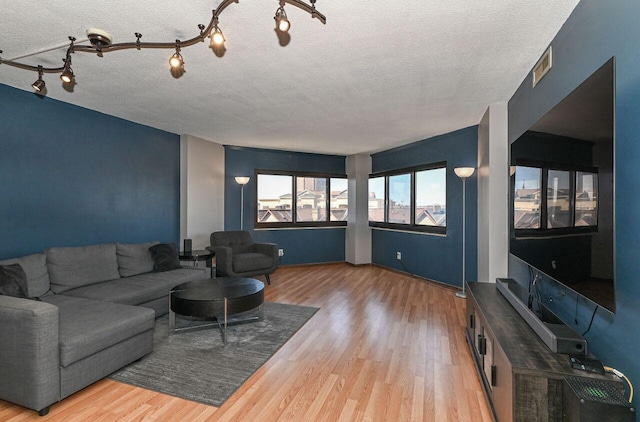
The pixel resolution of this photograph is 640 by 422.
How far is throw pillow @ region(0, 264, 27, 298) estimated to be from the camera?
233 centimetres

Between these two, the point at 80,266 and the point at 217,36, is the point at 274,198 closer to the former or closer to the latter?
the point at 80,266

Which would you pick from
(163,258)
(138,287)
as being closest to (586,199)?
(138,287)

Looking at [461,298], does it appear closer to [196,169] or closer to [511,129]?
[511,129]

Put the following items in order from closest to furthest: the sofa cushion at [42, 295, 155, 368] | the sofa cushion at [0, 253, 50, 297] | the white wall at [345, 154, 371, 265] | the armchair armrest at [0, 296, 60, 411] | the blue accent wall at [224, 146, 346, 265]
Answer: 1. the armchair armrest at [0, 296, 60, 411]
2. the sofa cushion at [42, 295, 155, 368]
3. the sofa cushion at [0, 253, 50, 297]
4. the blue accent wall at [224, 146, 346, 265]
5. the white wall at [345, 154, 371, 265]

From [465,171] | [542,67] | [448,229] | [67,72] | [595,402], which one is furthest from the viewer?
[448,229]

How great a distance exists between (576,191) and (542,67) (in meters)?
1.32

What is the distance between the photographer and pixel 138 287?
318 cm

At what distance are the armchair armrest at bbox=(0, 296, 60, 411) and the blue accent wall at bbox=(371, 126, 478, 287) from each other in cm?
455

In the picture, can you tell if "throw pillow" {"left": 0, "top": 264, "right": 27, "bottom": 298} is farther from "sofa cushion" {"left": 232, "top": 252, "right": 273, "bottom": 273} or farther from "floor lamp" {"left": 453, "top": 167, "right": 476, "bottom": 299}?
"floor lamp" {"left": 453, "top": 167, "right": 476, "bottom": 299}

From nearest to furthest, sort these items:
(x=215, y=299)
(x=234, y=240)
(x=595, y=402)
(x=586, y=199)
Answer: (x=595, y=402) → (x=586, y=199) → (x=215, y=299) → (x=234, y=240)

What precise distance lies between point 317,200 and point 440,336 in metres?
4.31

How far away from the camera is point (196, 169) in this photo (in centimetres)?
533

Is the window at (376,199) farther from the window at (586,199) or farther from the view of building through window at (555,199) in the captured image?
the window at (586,199)

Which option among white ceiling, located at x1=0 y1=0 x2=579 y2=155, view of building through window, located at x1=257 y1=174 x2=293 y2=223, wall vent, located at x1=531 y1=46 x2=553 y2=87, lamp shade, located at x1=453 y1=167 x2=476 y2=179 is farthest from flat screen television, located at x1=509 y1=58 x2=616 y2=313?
view of building through window, located at x1=257 y1=174 x2=293 y2=223
